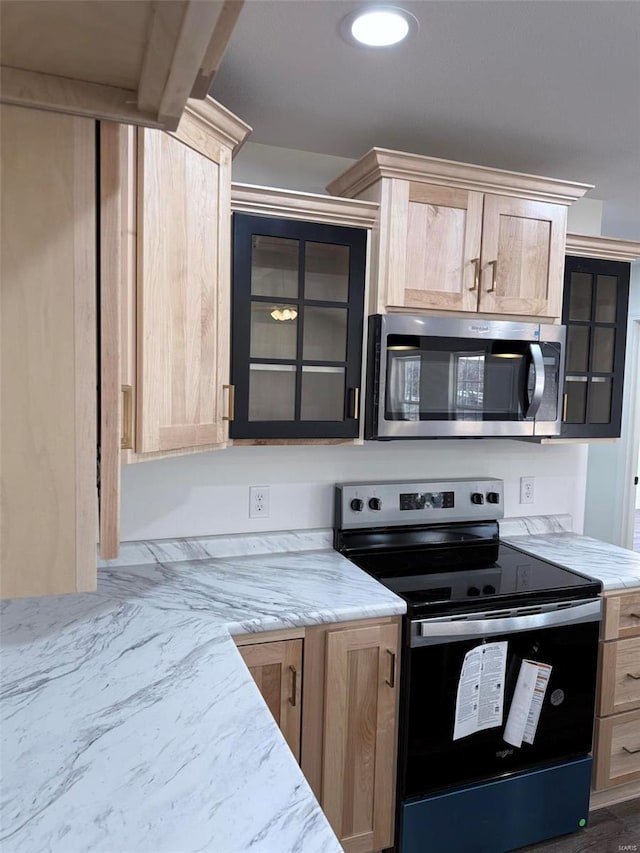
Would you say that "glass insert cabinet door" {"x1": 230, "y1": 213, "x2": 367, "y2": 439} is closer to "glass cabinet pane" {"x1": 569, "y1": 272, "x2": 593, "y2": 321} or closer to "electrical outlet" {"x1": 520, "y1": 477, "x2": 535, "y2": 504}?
"glass cabinet pane" {"x1": 569, "y1": 272, "x2": 593, "y2": 321}

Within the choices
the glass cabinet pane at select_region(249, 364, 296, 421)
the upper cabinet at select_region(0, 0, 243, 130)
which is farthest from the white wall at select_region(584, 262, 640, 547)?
the upper cabinet at select_region(0, 0, 243, 130)

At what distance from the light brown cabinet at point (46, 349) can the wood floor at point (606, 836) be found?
6.99ft

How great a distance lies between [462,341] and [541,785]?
152 cm

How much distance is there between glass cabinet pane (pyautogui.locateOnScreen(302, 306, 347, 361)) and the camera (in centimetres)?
206

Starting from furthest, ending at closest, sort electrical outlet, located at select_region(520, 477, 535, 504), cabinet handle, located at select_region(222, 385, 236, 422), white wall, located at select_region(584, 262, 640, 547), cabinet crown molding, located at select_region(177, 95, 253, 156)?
white wall, located at select_region(584, 262, 640, 547) < electrical outlet, located at select_region(520, 477, 535, 504) < cabinet handle, located at select_region(222, 385, 236, 422) < cabinet crown molding, located at select_region(177, 95, 253, 156)

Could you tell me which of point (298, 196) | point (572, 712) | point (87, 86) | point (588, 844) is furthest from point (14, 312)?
point (588, 844)

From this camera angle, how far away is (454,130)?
2141 millimetres

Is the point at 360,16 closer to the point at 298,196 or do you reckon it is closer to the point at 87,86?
the point at 298,196

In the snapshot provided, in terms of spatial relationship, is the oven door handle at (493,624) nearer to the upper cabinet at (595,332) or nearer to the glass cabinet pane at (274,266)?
the upper cabinet at (595,332)

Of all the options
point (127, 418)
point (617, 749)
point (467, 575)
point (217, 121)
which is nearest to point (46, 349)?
point (127, 418)

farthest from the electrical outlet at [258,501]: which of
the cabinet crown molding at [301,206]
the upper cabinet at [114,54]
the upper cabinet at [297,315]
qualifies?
the upper cabinet at [114,54]

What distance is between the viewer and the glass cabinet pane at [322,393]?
6.80ft

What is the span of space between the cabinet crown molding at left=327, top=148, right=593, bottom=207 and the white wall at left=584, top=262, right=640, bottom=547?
242cm

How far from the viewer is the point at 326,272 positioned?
2.07 m
